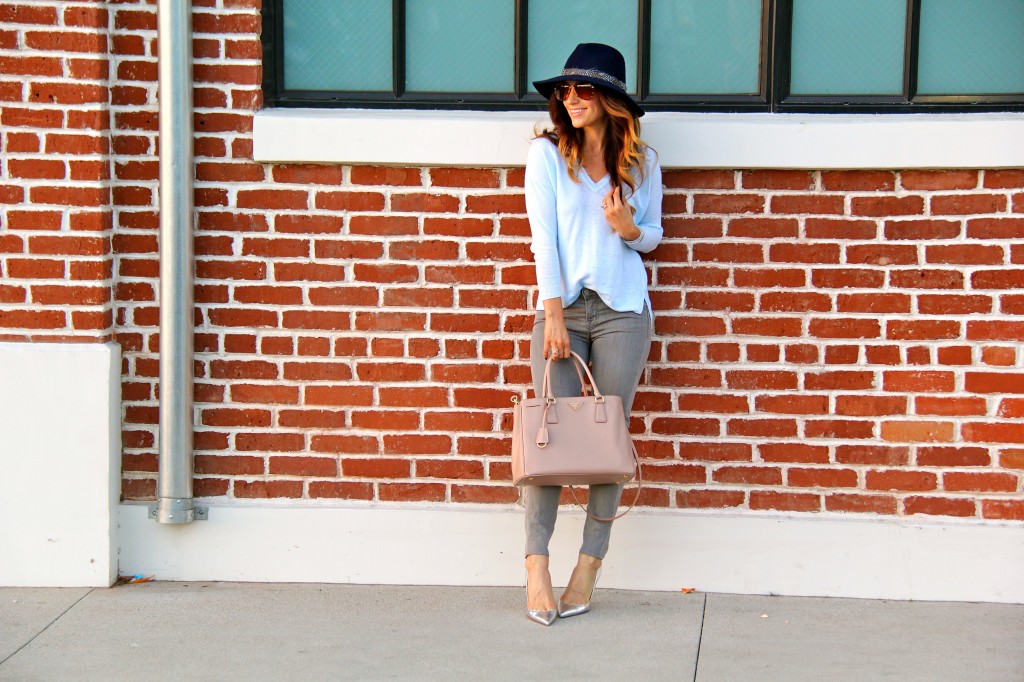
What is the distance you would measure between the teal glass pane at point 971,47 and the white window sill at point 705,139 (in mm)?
151

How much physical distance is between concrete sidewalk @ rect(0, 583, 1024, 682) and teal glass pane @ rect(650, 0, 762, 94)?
73.0 inches

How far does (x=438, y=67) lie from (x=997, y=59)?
6.59ft

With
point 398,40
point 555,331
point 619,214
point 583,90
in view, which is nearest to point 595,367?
point 555,331

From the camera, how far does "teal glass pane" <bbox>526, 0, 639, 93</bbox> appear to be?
14.7ft

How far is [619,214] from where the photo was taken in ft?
13.0

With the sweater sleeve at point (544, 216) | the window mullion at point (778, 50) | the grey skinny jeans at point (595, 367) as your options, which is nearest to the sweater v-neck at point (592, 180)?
the sweater sleeve at point (544, 216)

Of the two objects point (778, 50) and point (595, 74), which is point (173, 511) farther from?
point (778, 50)

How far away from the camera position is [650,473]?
4.50m

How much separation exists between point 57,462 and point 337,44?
71.4 inches

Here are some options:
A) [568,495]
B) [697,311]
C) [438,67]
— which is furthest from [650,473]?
[438,67]

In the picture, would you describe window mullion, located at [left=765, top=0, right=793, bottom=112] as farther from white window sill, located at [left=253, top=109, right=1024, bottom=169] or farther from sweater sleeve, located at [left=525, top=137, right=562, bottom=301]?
sweater sleeve, located at [left=525, top=137, right=562, bottom=301]

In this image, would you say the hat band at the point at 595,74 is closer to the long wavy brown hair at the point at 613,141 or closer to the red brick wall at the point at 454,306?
the long wavy brown hair at the point at 613,141

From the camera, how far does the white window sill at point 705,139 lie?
4.27 metres

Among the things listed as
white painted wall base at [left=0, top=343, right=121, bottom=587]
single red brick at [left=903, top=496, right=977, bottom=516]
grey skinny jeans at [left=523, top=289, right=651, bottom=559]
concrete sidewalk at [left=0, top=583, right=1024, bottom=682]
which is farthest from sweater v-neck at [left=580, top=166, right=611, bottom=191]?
white painted wall base at [left=0, top=343, right=121, bottom=587]
